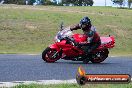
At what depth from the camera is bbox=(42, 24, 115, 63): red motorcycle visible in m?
14.5

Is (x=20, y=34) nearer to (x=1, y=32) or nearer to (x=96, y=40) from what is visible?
(x=1, y=32)

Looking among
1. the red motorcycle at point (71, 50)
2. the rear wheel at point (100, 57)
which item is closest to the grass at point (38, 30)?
the red motorcycle at point (71, 50)

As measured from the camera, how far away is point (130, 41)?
3784 cm

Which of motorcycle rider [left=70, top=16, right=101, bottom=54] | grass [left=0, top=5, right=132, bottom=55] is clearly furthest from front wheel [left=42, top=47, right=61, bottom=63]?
grass [left=0, top=5, right=132, bottom=55]

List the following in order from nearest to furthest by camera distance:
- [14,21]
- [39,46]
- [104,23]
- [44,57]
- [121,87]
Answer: [121,87] → [44,57] → [39,46] → [14,21] → [104,23]

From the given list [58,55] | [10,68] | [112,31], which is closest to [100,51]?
[58,55]

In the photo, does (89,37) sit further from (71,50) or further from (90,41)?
(71,50)

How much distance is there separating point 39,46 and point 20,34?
150 inches

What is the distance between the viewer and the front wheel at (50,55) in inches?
564

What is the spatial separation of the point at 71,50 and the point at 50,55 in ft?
2.64

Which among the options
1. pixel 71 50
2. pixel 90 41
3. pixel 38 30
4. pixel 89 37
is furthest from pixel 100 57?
pixel 38 30

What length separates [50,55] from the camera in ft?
47.2

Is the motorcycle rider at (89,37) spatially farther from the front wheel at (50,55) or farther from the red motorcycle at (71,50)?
the front wheel at (50,55)

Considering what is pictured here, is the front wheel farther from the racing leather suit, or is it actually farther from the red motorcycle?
the racing leather suit
